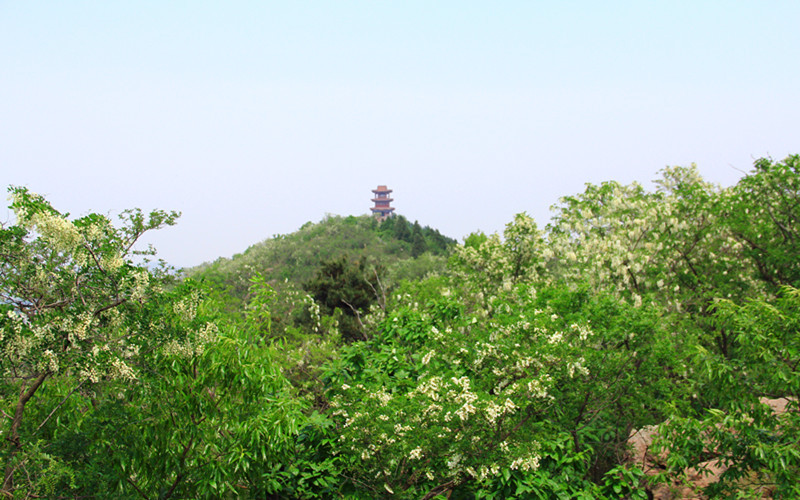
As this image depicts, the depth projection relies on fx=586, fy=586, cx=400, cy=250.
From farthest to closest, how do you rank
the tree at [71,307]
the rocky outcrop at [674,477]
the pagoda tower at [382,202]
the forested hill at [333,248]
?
the pagoda tower at [382,202] → the forested hill at [333,248] → the rocky outcrop at [674,477] → the tree at [71,307]

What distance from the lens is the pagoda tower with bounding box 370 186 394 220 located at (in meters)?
126

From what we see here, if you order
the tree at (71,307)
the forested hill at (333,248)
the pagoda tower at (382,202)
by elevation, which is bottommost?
the tree at (71,307)

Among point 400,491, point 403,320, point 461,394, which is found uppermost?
point 403,320

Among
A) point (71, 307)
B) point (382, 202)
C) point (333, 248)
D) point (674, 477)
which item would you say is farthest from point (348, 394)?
point (382, 202)

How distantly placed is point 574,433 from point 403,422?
91.3 inches

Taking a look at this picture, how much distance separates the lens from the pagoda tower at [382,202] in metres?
126

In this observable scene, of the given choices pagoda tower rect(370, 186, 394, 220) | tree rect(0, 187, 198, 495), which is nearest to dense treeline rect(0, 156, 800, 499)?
tree rect(0, 187, 198, 495)

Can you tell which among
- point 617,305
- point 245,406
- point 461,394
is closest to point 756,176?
point 617,305

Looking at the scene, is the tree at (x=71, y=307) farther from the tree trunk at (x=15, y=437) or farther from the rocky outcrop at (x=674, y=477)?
the rocky outcrop at (x=674, y=477)

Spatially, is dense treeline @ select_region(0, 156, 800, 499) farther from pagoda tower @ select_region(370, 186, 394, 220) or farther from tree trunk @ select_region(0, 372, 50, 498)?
pagoda tower @ select_region(370, 186, 394, 220)

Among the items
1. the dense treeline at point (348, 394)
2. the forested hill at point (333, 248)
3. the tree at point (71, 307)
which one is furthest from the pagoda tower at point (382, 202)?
the tree at point (71, 307)

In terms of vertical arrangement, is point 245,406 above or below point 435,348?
below

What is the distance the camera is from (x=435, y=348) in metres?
7.29

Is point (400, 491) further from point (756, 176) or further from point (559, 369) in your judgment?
point (756, 176)
